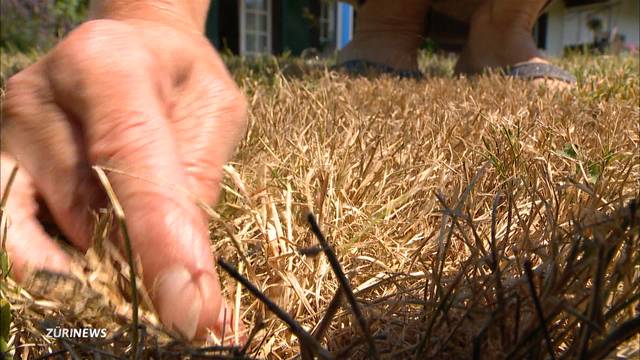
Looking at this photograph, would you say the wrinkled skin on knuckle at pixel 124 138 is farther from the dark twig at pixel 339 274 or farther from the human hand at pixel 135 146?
the dark twig at pixel 339 274

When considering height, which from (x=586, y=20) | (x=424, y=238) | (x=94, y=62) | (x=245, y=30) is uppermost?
(x=586, y=20)

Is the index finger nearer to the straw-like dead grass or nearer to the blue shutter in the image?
the straw-like dead grass

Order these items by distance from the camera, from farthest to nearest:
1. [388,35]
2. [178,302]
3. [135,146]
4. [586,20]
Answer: [586,20] < [388,35] < [135,146] < [178,302]

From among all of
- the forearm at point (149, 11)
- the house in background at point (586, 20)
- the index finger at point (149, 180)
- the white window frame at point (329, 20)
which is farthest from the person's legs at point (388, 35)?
the house in background at point (586, 20)

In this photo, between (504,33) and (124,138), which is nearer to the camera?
(124,138)

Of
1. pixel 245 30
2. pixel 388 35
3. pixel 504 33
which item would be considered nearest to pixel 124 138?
pixel 504 33

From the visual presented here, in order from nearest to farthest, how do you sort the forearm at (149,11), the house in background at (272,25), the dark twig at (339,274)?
the dark twig at (339,274)
the forearm at (149,11)
the house in background at (272,25)

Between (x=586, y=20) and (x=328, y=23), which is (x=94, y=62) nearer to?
(x=328, y=23)
